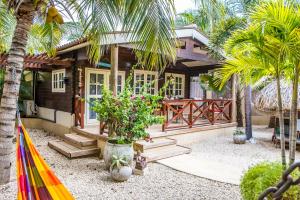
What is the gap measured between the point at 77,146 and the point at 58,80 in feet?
11.2

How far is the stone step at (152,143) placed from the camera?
560 centimetres

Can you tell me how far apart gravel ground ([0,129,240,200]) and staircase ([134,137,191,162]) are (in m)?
0.32

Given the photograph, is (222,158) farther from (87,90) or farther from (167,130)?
(87,90)

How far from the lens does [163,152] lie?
5.78 m

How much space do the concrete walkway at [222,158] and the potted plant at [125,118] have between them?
1054 millimetres

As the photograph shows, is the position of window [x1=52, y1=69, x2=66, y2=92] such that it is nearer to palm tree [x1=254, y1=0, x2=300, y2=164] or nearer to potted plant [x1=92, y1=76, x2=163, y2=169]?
potted plant [x1=92, y1=76, x2=163, y2=169]

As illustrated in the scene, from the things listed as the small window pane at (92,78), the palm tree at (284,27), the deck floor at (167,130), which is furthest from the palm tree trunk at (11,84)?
the small window pane at (92,78)

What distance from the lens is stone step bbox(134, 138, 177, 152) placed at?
5.60 m

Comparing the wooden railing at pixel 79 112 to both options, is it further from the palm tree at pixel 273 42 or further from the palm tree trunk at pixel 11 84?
the palm tree at pixel 273 42

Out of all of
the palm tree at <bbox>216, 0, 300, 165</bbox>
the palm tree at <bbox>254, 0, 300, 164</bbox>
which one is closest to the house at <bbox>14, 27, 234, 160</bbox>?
the palm tree at <bbox>216, 0, 300, 165</bbox>

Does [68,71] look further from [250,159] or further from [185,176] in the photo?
[250,159]

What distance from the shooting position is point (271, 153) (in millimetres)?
6469

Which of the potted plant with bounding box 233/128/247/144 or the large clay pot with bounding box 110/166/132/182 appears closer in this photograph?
the large clay pot with bounding box 110/166/132/182

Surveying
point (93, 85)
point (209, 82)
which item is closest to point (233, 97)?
point (209, 82)
